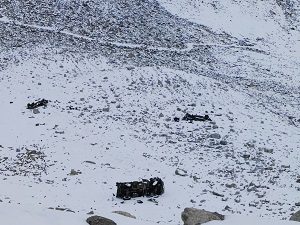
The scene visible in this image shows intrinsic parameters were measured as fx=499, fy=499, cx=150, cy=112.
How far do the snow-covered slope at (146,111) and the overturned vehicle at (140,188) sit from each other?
14.9 inches

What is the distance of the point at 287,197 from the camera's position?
701 inches

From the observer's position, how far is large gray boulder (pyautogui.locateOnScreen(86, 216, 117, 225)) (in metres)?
11.5

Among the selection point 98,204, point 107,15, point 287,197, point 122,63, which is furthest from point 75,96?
point 107,15

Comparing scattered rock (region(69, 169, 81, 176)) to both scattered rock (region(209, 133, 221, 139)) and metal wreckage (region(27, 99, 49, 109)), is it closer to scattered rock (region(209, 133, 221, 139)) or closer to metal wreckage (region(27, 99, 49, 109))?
scattered rock (region(209, 133, 221, 139))

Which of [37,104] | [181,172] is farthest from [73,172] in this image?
[37,104]

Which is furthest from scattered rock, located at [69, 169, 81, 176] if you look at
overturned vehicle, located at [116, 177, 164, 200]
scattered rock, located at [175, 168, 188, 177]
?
scattered rock, located at [175, 168, 188, 177]

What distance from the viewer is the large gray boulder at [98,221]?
1152 cm

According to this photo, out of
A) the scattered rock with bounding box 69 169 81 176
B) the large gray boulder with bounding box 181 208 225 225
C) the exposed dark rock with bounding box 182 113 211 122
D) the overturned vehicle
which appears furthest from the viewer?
the exposed dark rock with bounding box 182 113 211 122

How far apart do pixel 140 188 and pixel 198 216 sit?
5.23 meters

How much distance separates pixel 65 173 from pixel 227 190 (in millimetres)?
6305

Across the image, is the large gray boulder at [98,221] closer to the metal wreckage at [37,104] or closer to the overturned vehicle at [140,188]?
the overturned vehicle at [140,188]

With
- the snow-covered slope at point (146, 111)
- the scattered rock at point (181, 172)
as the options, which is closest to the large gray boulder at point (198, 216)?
the snow-covered slope at point (146, 111)

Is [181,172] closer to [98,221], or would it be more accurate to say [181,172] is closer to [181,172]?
[181,172]

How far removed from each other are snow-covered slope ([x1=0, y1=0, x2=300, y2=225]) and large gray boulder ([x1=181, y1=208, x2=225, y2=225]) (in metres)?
0.59
